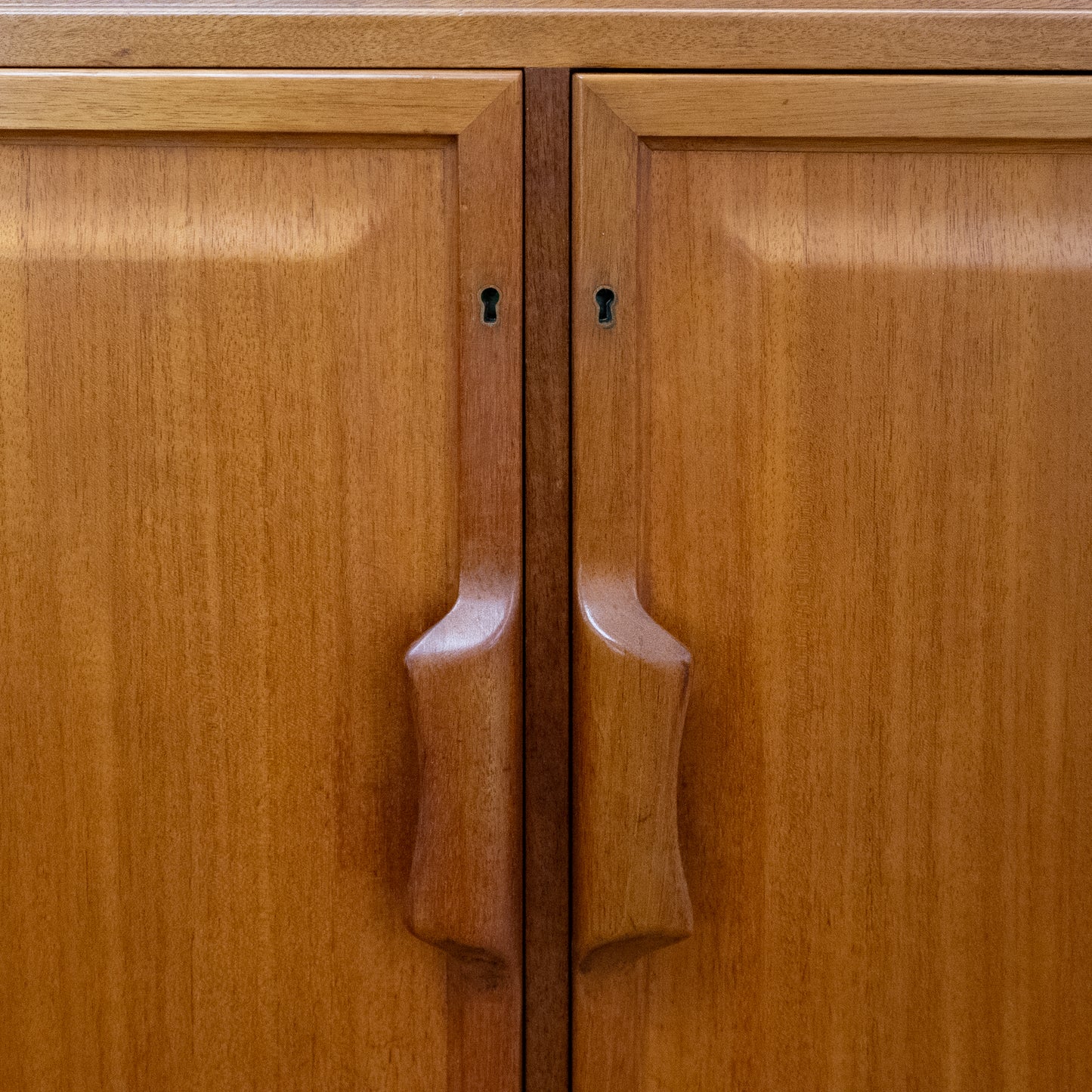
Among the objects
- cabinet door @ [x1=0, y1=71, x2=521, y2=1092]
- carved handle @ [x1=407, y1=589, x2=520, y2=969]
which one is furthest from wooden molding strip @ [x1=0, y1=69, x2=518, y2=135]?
carved handle @ [x1=407, y1=589, x2=520, y2=969]

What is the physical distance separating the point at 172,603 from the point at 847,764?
28cm

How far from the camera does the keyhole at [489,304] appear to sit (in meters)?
0.39

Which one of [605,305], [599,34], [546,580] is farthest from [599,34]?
[546,580]

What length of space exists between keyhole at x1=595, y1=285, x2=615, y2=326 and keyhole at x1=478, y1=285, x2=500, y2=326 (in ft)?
0.13

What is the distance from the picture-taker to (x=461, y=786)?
1.24ft

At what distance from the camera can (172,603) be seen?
0.40 m

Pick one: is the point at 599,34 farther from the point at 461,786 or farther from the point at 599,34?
the point at 461,786

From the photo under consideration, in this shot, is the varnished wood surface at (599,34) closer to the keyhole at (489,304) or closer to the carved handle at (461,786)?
the keyhole at (489,304)

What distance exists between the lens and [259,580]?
396mm

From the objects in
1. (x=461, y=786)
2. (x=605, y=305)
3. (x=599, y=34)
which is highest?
(x=599, y=34)

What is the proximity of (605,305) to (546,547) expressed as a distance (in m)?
0.10

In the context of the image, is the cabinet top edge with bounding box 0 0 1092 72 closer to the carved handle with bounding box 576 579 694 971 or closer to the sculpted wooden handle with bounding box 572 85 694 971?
the sculpted wooden handle with bounding box 572 85 694 971

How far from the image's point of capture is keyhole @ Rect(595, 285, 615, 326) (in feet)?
1.27

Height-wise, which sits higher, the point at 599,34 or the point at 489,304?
the point at 599,34
